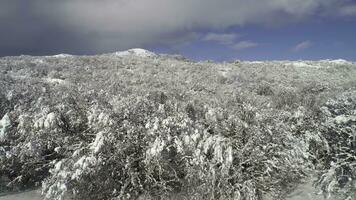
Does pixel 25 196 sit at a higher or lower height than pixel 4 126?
lower

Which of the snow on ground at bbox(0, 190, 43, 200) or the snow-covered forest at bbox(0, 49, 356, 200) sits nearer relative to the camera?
the snow-covered forest at bbox(0, 49, 356, 200)

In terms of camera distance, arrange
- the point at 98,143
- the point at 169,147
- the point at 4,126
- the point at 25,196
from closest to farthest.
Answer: the point at 98,143
the point at 169,147
the point at 25,196
the point at 4,126

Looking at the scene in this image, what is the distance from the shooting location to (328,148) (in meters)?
9.07

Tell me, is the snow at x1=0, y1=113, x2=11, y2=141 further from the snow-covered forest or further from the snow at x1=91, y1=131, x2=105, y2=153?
the snow at x1=91, y1=131, x2=105, y2=153

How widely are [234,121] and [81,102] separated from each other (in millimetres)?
3163

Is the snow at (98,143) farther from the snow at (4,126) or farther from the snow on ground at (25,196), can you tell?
the snow at (4,126)

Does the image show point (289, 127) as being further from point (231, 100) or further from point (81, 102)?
point (81, 102)

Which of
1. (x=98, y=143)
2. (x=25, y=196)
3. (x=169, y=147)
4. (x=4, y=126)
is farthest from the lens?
(x=4, y=126)

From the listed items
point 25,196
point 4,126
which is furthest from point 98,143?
point 4,126

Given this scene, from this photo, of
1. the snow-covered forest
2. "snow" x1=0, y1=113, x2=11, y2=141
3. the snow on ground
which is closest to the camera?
the snow-covered forest

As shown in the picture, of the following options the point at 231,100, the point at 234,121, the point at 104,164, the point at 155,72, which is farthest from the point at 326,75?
the point at 104,164

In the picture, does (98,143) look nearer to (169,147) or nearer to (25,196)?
(169,147)

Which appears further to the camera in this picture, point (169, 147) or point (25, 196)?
point (25, 196)

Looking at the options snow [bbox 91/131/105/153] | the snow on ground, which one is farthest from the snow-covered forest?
the snow on ground
